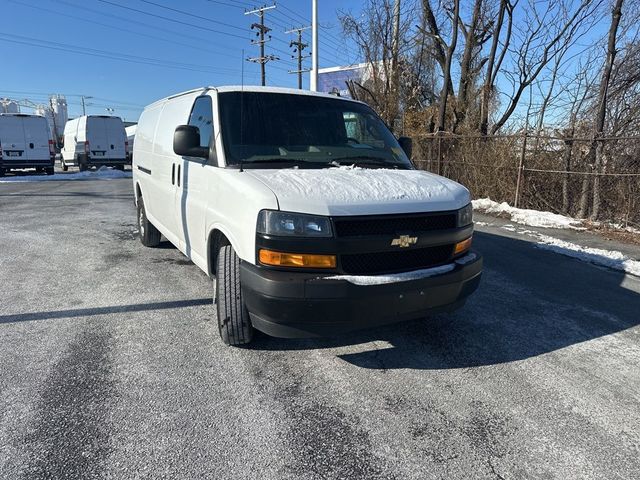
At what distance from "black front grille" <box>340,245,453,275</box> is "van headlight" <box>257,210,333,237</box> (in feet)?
0.76

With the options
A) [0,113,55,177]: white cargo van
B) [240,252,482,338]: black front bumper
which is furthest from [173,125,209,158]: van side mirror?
[0,113,55,177]: white cargo van

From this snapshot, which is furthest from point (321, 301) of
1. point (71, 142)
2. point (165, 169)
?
point (71, 142)

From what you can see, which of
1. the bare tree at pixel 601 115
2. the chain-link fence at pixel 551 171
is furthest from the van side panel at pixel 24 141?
the bare tree at pixel 601 115

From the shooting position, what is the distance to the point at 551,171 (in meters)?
9.98

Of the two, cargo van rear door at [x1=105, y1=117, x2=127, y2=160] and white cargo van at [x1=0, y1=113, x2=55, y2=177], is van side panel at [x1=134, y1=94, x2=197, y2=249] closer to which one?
white cargo van at [x1=0, y1=113, x2=55, y2=177]

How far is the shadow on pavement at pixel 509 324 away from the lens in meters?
3.48

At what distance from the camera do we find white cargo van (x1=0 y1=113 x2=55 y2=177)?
63.7 feet

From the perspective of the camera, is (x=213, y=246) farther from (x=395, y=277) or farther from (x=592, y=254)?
(x=592, y=254)

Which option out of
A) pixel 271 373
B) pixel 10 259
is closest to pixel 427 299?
pixel 271 373

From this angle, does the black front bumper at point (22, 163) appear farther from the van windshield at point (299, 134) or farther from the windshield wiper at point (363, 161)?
the windshield wiper at point (363, 161)

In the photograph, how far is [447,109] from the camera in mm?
16141

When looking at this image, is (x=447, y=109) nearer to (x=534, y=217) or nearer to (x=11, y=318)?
(x=534, y=217)

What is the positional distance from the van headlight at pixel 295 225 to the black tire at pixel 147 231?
4.17m

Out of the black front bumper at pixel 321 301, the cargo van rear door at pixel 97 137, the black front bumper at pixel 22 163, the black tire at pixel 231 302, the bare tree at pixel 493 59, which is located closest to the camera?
the black front bumper at pixel 321 301
